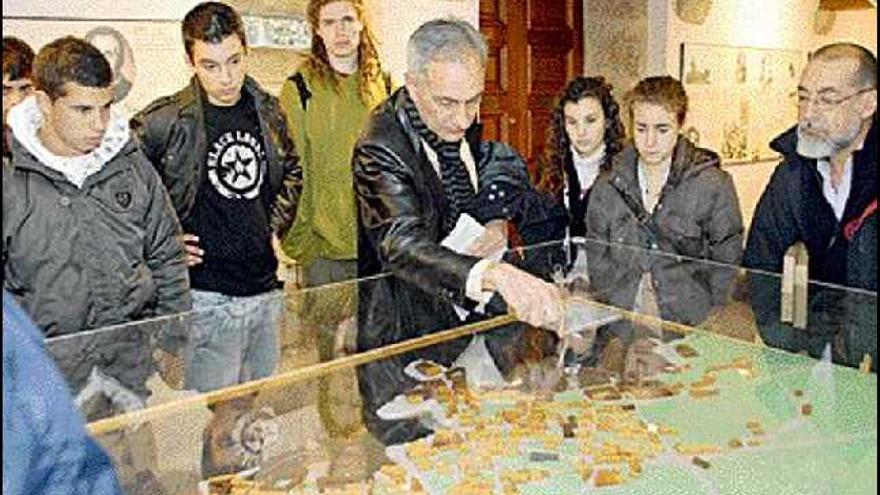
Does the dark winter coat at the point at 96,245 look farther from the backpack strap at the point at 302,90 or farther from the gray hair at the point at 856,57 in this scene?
the backpack strap at the point at 302,90

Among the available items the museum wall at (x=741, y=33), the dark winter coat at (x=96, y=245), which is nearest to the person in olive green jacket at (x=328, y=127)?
the dark winter coat at (x=96, y=245)

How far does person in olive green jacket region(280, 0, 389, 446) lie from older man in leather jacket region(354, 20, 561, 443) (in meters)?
0.66

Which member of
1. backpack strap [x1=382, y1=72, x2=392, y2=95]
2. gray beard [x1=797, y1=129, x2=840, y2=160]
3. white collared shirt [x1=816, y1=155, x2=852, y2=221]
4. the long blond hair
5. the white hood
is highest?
the long blond hair

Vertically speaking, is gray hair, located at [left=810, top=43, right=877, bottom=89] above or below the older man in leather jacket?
above

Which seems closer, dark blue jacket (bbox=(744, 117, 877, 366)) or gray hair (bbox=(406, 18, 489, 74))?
dark blue jacket (bbox=(744, 117, 877, 366))

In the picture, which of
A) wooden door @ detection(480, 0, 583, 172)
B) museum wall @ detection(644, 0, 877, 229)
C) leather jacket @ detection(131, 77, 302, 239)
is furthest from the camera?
museum wall @ detection(644, 0, 877, 229)

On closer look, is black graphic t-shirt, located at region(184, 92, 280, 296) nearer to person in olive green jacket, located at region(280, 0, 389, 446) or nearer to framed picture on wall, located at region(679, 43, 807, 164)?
person in olive green jacket, located at region(280, 0, 389, 446)

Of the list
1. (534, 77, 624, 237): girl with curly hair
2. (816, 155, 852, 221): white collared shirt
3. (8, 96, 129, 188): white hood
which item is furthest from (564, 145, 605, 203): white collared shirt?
(8, 96, 129, 188): white hood

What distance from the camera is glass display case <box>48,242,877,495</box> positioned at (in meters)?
1.43

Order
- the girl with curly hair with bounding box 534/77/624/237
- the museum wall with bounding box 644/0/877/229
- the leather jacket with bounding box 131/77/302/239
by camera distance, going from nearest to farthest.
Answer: the leather jacket with bounding box 131/77/302/239
the girl with curly hair with bounding box 534/77/624/237
the museum wall with bounding box 644/0/877/229

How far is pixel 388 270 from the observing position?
2.12m

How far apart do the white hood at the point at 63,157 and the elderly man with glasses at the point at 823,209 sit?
34.2 inches

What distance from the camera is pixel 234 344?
1.82 m

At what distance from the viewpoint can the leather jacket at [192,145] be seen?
240 cm
